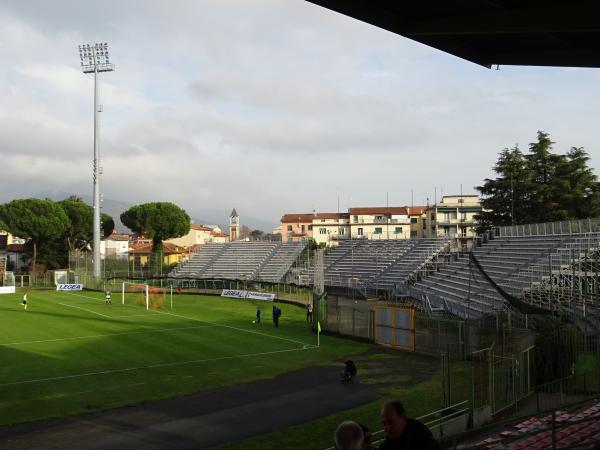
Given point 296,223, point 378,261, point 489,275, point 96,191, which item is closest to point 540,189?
point 378,261

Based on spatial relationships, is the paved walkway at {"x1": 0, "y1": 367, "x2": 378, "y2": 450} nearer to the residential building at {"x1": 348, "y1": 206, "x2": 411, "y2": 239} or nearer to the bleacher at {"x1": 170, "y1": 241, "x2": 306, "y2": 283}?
the bleacher at {"x1": 170, "y1": 241, "x2": 306, "y2": 283}

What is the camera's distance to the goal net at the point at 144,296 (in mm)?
46194

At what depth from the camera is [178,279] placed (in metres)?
63.0

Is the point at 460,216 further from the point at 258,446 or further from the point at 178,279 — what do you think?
the point at 258,446

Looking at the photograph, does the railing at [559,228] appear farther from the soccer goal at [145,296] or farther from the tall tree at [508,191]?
the soccer goal at [145,296]

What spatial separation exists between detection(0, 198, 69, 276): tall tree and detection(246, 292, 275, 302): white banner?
44.3m

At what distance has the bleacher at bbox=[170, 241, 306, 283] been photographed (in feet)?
211

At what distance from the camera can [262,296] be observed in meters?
51.0

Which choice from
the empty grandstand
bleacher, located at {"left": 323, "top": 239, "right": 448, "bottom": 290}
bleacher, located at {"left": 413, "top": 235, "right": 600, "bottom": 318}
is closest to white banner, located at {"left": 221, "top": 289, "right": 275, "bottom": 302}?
bleacher, located at {"left": 323, "top": 239, "right": 448, "bottom": 290}

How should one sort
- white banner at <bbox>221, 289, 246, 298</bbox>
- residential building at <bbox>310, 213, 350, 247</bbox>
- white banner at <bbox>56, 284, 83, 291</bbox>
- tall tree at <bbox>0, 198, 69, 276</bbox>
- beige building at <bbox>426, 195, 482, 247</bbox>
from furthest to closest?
residential building at <bbox>310, 213, 350, 247</bbox> → beige building at <bbox>426, 195, 482, 247</bbox> → tall tree at <bbox>0, 198, 69, 276</bbox> → white banner at <bbox>56, 284, 83, 291</bbox> → white banner at <bbox>221, 289, 246, 298</bbox>

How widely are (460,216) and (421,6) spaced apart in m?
89.2

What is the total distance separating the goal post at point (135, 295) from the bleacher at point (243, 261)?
8.13m

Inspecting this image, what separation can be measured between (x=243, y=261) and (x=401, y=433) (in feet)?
210

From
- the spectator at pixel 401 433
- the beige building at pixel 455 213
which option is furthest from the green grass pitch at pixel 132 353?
the beige building at pixel 455 213
